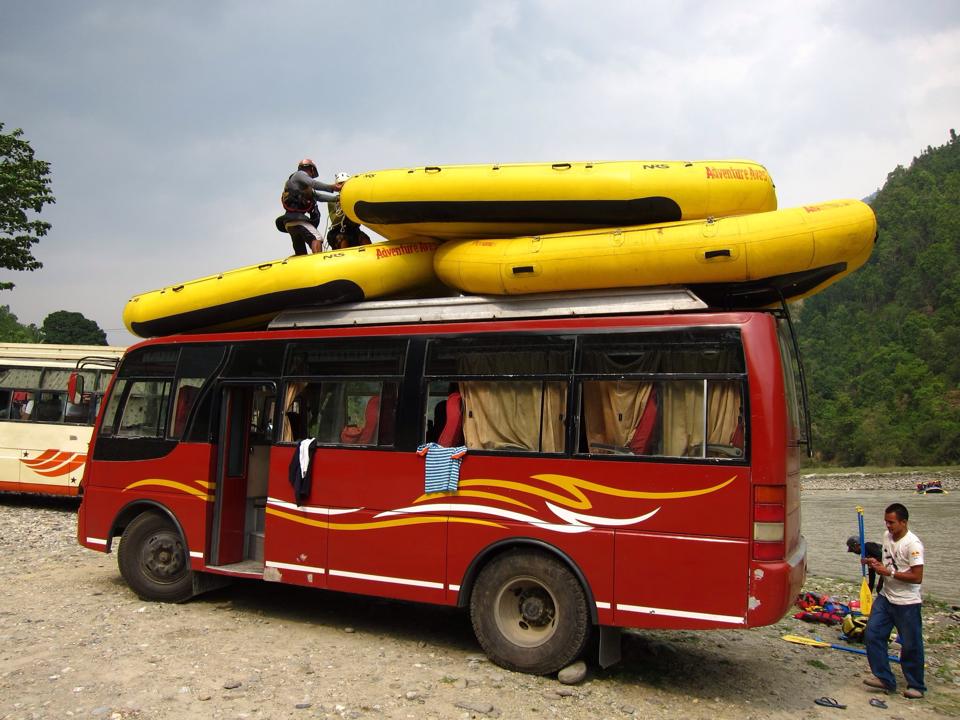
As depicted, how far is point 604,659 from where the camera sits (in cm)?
598

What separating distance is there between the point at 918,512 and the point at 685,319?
94.4 ft

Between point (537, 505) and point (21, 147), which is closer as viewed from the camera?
point (537, 505)

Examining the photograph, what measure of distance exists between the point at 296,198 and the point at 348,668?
202 inches

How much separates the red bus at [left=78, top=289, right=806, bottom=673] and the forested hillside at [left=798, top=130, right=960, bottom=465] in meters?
66.3

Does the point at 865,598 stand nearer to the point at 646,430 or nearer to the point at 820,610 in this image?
the point at 820,610

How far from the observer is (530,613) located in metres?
6.23

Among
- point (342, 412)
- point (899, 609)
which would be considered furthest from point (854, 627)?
point (342, 412)

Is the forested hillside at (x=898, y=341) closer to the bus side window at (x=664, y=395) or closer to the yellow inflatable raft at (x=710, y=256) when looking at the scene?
the yellow inflatable raft at (x=710, y=256)

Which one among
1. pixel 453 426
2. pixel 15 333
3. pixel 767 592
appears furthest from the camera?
pixel 15 333

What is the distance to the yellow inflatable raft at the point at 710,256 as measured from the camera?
5816 millimetres

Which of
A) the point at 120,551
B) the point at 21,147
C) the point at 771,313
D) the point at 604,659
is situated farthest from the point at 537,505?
the point at 21,147

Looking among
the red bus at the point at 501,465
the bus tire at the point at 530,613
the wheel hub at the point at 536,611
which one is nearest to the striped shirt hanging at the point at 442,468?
the red bus at the point at 501,465

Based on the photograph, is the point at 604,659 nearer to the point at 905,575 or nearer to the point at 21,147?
the point at 905,575

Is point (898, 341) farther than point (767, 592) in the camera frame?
Yes
